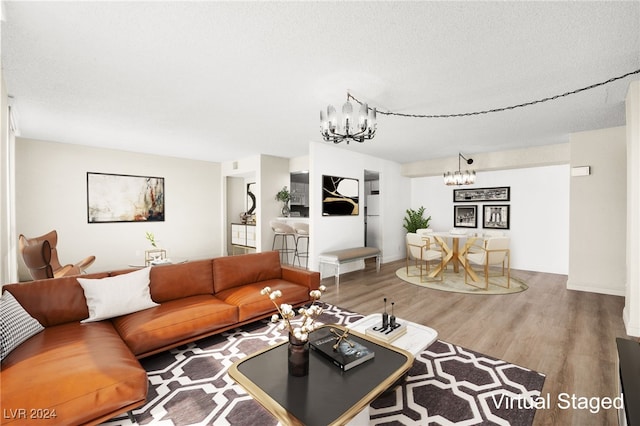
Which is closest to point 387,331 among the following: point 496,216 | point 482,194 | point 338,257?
point 338,257

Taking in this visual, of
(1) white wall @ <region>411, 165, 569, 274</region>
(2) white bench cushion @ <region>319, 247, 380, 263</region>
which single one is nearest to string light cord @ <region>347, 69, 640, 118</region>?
(2) white bench cushion @ <region>319, 247, 380, 263</region>

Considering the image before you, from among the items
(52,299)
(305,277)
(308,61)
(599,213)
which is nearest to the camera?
(52,299)

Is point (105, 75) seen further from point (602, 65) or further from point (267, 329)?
point (602, 65)

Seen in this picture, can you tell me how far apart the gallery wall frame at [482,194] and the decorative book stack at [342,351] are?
20.3ft

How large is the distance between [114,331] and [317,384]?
185 centimetres

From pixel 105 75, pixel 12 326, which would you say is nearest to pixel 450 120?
pixel 105 75

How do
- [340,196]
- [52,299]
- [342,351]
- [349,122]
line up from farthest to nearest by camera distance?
[340,196], [349,122], [52,299], [342,351]

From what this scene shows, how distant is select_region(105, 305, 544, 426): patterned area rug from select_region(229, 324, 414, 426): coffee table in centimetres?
39

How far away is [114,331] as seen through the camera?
2271 mm

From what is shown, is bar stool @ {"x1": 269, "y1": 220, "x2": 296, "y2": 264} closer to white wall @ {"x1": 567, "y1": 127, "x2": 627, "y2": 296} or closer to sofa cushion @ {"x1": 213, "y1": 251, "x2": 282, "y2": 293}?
sofa cushion @ {"x1": 213, "y1": 251, "x2": 282, "y2": 293}

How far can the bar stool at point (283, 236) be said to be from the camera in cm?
608

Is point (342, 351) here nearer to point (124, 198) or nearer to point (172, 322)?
point (172, 322)

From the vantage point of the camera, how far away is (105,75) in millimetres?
2680

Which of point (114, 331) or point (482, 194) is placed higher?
point (482, 194)
